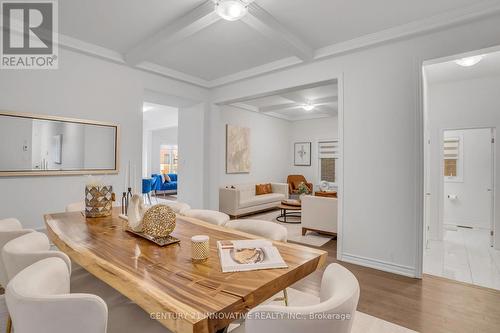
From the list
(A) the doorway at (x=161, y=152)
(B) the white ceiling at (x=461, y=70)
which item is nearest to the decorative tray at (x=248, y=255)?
(B) the white ceiling at (x=461, y=70)

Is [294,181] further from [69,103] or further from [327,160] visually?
[69,103]

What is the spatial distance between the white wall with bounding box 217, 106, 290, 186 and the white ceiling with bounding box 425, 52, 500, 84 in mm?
3975

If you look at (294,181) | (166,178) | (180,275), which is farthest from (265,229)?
(166,178)

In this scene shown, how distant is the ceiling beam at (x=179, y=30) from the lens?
8.09ft

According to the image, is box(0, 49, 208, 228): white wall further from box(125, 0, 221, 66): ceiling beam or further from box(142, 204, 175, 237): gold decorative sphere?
box(142, 204, 175, 237): gold decorative sphere

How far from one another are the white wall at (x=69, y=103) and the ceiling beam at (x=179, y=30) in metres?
0.50

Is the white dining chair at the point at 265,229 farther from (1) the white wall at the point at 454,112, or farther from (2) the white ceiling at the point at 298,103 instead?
(1) the white wall at the point at 454,112

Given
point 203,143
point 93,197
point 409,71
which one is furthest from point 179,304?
point 203,143

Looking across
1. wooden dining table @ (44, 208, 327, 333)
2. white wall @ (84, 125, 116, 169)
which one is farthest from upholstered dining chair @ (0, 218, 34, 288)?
white wall @ (84, 125, 116, 169)

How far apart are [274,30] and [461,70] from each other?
10.6 feet

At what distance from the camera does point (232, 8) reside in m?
2.23

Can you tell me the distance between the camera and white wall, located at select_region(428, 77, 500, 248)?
4117mm

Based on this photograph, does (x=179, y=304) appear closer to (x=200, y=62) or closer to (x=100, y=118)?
(x=100, y=118)

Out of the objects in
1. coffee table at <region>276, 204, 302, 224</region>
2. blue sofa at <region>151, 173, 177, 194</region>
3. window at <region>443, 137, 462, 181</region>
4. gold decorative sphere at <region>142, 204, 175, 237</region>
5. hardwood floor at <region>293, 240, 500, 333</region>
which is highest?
window at <region>443, 137, 462, 181</region>
